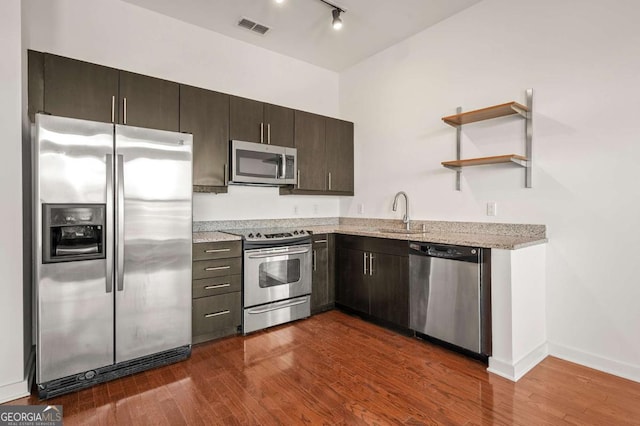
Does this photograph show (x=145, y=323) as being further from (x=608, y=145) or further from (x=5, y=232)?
(x=608, y=145)

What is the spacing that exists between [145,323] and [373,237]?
212cm

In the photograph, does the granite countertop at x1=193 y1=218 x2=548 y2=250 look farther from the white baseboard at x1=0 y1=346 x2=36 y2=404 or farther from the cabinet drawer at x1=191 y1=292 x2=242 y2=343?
the white baseboard at x1=0 y1=346 x2=36 y2=404

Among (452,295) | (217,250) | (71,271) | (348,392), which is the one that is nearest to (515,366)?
(452,295)

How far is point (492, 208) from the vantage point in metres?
3.03

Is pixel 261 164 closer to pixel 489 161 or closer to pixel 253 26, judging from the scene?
pixel 253 26

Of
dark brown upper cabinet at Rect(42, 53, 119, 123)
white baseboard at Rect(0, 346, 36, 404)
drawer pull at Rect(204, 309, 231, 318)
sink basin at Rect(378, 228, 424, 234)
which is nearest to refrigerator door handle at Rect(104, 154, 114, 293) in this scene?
dark brown upper cabinet at Rect(42, 53, 119, 123)

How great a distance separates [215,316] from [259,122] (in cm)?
197

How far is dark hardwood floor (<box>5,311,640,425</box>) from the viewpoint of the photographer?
6.14ft

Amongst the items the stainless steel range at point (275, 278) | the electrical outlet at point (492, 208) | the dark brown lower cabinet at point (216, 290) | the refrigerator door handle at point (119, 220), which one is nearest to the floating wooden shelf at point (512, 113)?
the electrical outlet at point (492, 208)

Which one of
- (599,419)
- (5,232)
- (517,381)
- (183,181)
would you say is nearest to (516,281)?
(517,381)

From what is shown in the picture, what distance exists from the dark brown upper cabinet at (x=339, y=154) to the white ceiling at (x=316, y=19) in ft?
3.00

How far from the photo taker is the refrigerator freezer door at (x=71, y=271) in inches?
80.4

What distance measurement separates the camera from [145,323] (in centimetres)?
240

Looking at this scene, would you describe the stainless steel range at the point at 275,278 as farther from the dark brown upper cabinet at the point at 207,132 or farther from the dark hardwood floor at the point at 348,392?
the dark brown upper cabinet at the point at 207,132
